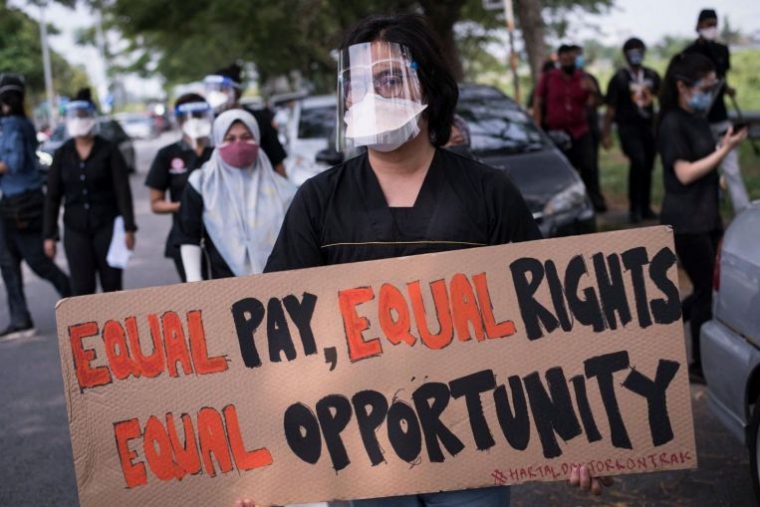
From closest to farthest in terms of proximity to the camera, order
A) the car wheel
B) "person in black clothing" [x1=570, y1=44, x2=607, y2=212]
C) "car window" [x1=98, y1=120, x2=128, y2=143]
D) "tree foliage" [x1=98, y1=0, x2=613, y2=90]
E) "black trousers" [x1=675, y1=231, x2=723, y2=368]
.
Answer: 1. the car wheel
2. "black trousers" [x1=675, y1=231, x2=723, y2=368]
3. "person in black clothing" [x1=570, y1=44, x2=607, y2=212]
4. "tree foliage" [x1=98, y1=0, x2=613, y2=90]
5. "car window" [x1=98, y1=120, x2=128, y2=143]

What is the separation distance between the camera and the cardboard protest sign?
2.63m

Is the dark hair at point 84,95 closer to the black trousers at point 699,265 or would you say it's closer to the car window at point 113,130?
the black trousers at point 699,265

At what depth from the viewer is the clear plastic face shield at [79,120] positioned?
7.12 meters

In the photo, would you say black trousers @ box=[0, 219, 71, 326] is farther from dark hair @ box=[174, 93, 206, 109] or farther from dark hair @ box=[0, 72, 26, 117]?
dark hair @ box=[174, 93, 206, 109]

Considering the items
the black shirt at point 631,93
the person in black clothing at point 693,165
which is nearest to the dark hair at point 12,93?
the person in black clothing at point 693,165

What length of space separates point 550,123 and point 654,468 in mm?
10047

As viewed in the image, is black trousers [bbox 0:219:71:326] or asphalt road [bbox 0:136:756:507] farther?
black trousers [bbox 0:219:71:326]

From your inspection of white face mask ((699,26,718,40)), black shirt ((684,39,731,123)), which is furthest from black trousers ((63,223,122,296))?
white face mask ((699,26,718,40))

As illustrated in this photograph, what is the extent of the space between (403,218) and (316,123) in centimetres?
1011

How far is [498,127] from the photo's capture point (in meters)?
9.48

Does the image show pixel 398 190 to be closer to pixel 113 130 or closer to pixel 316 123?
pixel 316 123

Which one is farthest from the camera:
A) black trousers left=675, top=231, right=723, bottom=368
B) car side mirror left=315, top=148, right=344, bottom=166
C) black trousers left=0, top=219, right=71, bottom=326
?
car side mirror left=315, top=148, right=344, bottom=166

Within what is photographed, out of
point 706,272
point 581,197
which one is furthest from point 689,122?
point 581,197

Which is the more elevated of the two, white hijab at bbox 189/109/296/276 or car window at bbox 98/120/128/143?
car window at bbox 98/120/128/143
